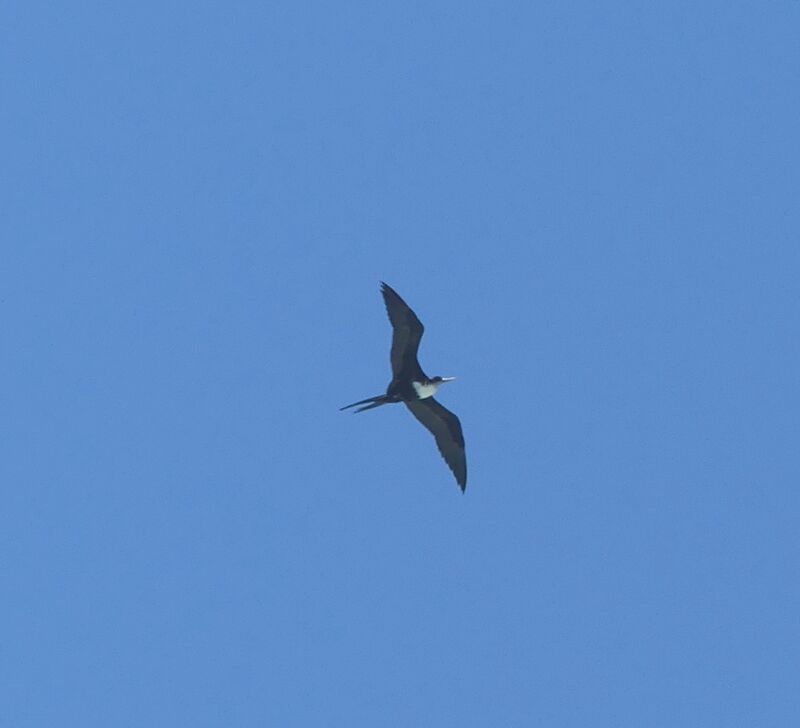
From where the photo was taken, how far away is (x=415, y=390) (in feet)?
93.4

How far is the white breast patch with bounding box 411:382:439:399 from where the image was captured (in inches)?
1119

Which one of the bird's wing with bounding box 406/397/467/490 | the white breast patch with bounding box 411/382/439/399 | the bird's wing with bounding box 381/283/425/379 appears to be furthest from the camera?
→ the bird's wing with bounding box 406/397/467/490

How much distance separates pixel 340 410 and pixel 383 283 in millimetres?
2451

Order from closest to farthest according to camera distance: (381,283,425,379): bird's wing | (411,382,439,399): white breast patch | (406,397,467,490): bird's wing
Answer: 1. (381,283,425,379): bird's wing
2. (411,382,439,399): white breast patch
3. (406,397,467,490): bird's wing

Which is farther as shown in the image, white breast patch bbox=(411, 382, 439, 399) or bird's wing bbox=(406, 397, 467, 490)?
bird's wing bbox=(406, 397, 467, 490)

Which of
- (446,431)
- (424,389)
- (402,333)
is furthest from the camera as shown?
(446,431)

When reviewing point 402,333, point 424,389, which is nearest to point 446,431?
point 424,389

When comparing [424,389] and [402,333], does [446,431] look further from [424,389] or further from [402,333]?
[402,333]

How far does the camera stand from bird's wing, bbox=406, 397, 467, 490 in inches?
1152

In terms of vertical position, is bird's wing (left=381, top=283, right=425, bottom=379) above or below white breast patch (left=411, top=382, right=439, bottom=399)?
above

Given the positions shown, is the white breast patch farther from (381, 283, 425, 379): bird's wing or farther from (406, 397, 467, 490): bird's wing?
(406, 397, 467, 490): bird's wing

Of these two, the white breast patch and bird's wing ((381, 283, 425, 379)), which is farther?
the white breast patch

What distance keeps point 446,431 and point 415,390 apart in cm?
144

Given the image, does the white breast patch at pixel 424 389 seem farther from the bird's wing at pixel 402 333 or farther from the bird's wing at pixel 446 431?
the bird's wing at pixel 446 431
